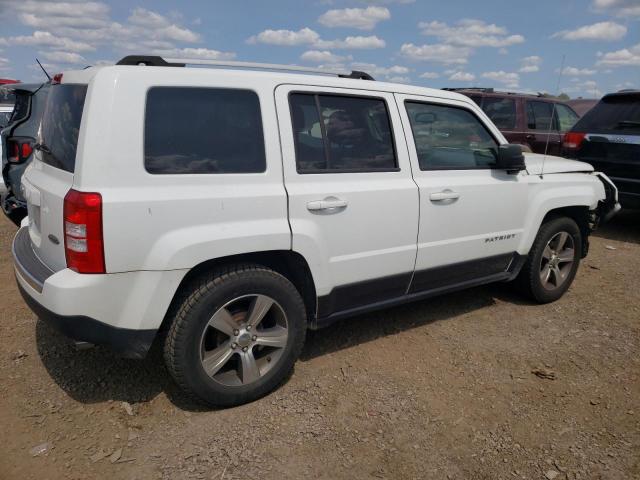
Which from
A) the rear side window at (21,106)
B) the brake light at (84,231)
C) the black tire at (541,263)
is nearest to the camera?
the brake light at (84,231)

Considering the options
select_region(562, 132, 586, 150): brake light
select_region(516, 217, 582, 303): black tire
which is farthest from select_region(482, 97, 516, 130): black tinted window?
select_region(516, 217, 582, 303): black tire

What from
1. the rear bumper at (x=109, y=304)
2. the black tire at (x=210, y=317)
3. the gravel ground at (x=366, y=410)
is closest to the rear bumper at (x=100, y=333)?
the rear bumper at (x=109, y=304)

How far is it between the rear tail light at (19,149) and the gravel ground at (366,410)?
1.80 meters

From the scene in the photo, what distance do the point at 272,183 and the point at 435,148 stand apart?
1.36m

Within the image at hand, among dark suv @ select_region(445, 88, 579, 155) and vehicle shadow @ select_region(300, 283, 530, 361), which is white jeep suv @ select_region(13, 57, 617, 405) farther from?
dark suv @ select_region(445, 88, 579, 155)

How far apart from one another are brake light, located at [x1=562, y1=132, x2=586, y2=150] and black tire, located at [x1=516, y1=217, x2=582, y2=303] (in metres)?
2.88

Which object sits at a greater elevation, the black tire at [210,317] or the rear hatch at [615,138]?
the rear hatch at [615,138]

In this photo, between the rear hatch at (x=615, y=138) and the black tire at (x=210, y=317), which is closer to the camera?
the black tire at (x=210, y=317)

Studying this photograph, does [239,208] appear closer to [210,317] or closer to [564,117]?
[210,317]

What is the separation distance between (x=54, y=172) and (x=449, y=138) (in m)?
2.57

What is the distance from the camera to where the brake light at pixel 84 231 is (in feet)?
7.60

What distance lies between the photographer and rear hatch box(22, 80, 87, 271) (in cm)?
252

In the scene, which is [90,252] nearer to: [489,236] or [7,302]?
[7,302]

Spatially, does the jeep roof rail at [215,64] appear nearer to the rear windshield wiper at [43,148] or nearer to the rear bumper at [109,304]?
the rear windshield wiper at [43,148]
